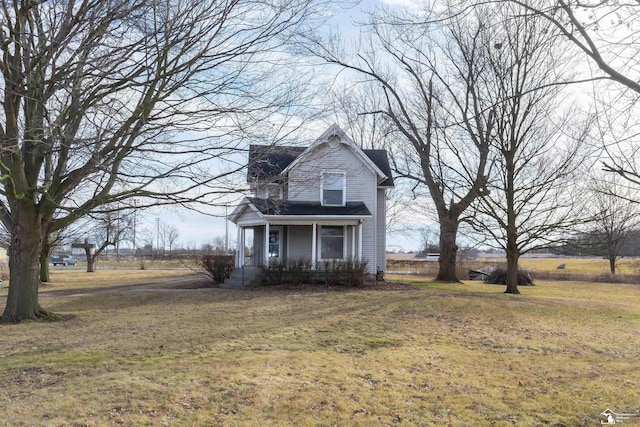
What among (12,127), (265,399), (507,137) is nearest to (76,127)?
(12,127)

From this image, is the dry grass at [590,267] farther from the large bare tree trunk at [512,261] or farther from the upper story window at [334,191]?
the upper story window at [334,191]

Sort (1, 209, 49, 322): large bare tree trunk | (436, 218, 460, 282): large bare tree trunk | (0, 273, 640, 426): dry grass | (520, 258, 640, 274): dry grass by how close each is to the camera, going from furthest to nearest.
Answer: (520, 258, 640, 274): dry grass, (436, 218, 460, 282): large bare tree trunk, (1, 209, 49, 322): large bare tree trunk, (0, 273, 640, 426): dry grass

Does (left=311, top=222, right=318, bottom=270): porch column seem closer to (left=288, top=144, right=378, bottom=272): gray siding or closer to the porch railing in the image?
(left=288, top=144, right=378, bottom=272): gray siding

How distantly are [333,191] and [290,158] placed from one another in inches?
95.8

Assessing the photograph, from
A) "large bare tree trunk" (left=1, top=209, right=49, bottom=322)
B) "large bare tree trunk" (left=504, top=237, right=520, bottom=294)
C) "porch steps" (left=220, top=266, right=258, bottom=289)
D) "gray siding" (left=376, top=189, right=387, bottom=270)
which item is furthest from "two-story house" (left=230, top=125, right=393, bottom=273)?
"large bare tree trunk" (left=1, top=209, right=49, bottom=322)

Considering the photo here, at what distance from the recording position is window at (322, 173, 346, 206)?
22875 millimetres

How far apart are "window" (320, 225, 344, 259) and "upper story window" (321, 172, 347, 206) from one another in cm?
120

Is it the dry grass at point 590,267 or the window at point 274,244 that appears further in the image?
the dry grass at point 590,267

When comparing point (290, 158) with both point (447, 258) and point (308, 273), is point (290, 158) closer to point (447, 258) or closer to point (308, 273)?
point (308, 273)

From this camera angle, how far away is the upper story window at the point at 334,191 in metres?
22.9

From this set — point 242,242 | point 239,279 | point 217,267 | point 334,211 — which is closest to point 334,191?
point 334,211

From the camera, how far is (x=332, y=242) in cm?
2327

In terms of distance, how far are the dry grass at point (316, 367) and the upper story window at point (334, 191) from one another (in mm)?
9360

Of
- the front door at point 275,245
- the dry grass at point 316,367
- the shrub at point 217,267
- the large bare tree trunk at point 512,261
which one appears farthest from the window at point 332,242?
the dry grass at point 316,367
